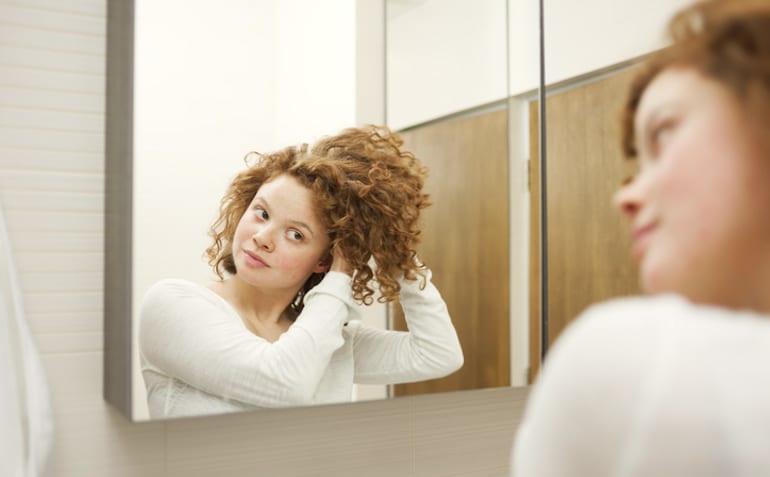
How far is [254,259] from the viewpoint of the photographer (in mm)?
811

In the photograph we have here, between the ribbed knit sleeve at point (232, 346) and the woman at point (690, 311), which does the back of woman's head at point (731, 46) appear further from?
the ribbed knit sleeve at point (232, 346)

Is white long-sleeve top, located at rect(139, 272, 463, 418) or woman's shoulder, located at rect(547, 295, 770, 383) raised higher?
woman's shoulder, located at rect(547, 295, 770, 383)

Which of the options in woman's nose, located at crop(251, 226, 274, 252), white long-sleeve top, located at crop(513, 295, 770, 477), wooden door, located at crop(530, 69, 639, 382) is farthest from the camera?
wooden door, located at crop(530, 69, 639, 382)

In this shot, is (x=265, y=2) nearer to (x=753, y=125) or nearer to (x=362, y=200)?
(x=362, y=200)

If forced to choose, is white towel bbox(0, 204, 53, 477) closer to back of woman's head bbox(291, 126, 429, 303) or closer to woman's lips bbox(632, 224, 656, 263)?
back of woman's head bbox(291, 126, 429, 303)

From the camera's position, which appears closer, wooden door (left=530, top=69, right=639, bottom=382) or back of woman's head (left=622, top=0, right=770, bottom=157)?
back of woman's head (left=622, top=0, right=770, bottom=157)

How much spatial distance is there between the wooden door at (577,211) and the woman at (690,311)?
709mm

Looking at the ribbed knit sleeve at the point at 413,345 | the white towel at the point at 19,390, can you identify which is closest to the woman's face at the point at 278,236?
the ribbed knit sleeve at the point at 413,345

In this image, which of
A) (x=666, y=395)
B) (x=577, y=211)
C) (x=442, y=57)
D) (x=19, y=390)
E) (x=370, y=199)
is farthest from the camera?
(x=577, y=211)

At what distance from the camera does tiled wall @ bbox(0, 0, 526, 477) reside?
2.58 feet

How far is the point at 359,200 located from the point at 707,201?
22.4 inches

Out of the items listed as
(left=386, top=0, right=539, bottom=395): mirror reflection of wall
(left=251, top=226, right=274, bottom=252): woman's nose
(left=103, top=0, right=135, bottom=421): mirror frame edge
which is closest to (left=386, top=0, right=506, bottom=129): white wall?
(left=386, top=0, right=539, bottom=395): mirror reflection of wall

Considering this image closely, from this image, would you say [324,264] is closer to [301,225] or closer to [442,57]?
[301,225]

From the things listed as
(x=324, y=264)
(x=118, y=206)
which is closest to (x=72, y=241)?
(x=118, y=206)
